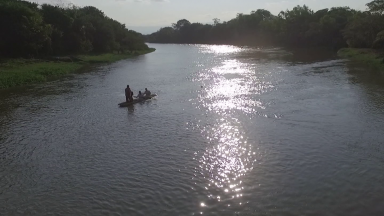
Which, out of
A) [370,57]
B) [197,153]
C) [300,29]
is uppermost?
[300,29]

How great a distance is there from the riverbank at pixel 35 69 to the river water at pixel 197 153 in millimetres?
6546

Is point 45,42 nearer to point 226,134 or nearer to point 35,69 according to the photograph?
point 35,69

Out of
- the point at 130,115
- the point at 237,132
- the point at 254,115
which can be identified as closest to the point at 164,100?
the point at 130,115

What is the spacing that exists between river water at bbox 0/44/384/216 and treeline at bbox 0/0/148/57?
22.4 meters

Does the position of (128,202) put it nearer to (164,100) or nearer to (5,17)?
(164,100)

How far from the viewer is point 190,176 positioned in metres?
15.4

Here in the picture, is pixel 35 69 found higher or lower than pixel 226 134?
higher

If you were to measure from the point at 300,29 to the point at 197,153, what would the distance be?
104 metres

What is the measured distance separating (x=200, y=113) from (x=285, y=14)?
11018cm

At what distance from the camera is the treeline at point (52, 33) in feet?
173

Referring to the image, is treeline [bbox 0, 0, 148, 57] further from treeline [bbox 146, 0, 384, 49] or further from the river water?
treeline [bbox 146, 0, 384, 49]

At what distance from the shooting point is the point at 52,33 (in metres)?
64.5

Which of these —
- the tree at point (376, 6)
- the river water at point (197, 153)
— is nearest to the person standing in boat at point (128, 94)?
the river water at point (197, 153)

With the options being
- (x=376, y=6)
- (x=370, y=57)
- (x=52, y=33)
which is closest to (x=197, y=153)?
(x=370, y=57)
